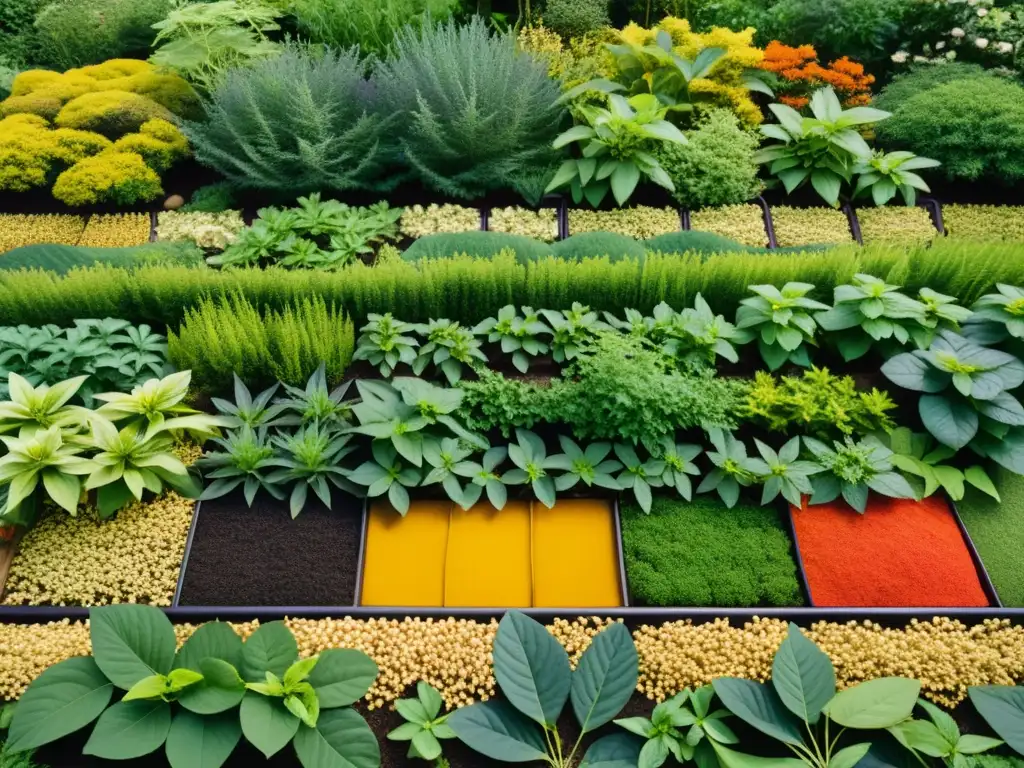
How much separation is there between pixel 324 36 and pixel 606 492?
5.24 m

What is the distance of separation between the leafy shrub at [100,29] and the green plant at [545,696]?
6.93 m

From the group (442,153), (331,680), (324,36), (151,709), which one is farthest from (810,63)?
(151,709)

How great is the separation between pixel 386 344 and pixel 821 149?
11.7 ft

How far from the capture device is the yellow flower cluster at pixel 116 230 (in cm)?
545

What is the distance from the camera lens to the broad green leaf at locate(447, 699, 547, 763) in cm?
262

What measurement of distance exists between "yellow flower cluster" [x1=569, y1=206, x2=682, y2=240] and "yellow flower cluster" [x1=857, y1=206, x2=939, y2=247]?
129 centimetres

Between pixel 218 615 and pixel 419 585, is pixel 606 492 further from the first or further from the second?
pixel 218 615

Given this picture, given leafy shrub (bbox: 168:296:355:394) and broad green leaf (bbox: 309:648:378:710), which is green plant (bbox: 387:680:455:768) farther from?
leafy shrub (bbox: 168:296:355:394)

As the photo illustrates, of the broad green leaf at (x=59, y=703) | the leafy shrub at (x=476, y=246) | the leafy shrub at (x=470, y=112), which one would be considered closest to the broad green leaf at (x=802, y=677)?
the broad green leaf at (x=59, y=703)

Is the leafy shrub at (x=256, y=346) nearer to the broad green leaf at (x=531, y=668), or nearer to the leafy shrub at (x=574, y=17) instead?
the broad green leaf at (x=531, y=668)

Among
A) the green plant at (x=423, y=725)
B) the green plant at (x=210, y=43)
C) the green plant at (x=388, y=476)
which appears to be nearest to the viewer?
the green plant at (x=423, y=725)

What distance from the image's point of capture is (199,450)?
370 cm

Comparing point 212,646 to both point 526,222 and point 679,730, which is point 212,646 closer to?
point 679,730

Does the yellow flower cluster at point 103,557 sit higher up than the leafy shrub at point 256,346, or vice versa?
the leafy shrub at point 256,346
